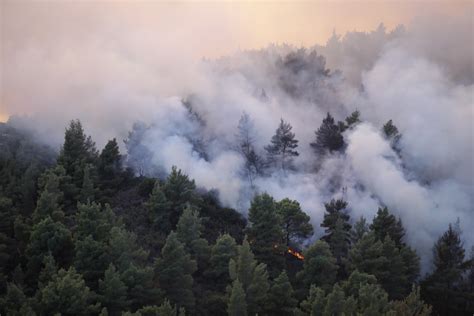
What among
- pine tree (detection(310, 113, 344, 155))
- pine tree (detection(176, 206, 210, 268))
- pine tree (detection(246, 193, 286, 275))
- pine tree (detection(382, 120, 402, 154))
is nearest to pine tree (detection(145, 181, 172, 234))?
pine tree (detection(176, 206, 210, 268))

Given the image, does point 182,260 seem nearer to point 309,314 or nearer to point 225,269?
point 225,269

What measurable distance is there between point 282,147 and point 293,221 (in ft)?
44.8

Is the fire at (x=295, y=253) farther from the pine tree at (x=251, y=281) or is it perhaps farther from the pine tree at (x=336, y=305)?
the pine tree at (x=336, y=305)

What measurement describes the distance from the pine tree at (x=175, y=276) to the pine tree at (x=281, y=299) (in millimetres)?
5278

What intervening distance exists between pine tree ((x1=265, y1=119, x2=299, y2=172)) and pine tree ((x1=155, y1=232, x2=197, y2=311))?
25151 millimetres

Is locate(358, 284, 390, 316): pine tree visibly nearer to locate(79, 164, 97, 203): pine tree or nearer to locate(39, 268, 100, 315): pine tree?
locate(39, 268, 100, 315): pine tree

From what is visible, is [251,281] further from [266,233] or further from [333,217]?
[333,217]

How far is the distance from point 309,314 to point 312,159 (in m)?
31.2

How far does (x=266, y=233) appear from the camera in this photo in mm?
41438

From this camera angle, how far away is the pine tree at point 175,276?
34062mm

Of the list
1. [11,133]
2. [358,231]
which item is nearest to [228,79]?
[11,133]

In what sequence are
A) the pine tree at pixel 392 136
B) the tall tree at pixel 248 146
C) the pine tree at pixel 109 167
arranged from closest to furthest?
1. the pine tree at pixel 109 167
2. the tall tree at pixel 248 146
3. the pine tree at pixel 392 136

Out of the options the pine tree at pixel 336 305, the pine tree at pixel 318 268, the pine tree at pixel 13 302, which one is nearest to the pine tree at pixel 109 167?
the pine tree at pixel 318 268

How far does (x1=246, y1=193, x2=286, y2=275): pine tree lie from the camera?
41.3 metres
